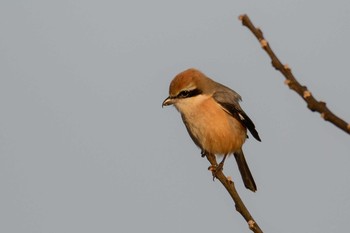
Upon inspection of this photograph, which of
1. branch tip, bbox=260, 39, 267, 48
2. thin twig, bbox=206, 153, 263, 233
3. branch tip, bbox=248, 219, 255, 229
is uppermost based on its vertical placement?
branch tip, bbox=260, 39, 267, 48

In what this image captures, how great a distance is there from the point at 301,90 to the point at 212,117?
13.8ft

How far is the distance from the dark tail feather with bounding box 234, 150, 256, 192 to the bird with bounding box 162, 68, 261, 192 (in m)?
0.37

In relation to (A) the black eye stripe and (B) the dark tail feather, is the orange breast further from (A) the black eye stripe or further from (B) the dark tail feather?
(B) the dark tail feather

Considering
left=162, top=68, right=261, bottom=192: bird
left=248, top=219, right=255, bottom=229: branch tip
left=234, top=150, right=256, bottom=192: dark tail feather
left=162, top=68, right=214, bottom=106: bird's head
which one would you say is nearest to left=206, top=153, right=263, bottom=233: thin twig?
left=248, top=219, right=255, bottom=229: branch tip

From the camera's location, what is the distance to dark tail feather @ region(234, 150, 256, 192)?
681cm

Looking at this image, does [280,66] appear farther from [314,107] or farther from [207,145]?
[207,145]

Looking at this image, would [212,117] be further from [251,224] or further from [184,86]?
[251,224]

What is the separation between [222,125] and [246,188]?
93cm

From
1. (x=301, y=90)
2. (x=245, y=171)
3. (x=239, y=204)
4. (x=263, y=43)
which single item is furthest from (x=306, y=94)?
(x=245, y=171)

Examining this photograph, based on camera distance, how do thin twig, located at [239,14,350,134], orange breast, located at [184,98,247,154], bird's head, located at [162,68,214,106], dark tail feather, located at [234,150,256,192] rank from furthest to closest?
dark tail feather, located at [234,150,256,192]
orange breast, located at [184,98,247,154]
bird's head, located at [162,68,214,106]
thin twig, located at [239,14,350,134]

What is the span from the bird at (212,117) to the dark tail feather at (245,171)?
0.37 meters

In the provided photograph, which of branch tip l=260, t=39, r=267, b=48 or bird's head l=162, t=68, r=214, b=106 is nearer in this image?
branch tip l=260, t=39, r=267, b=48

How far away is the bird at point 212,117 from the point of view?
6.11m

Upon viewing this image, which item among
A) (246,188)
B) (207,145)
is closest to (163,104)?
(207,145)
